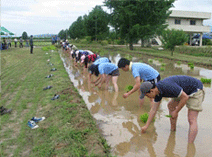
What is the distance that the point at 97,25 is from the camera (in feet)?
132

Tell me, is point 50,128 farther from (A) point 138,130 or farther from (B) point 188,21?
(B) point 188,21

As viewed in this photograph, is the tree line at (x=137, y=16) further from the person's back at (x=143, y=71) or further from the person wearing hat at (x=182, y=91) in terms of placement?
the person wearing hat at (x=182, y=91)

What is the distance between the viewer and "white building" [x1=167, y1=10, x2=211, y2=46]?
41.7m

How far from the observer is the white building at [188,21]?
137 feet

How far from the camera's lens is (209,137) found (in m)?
4.50

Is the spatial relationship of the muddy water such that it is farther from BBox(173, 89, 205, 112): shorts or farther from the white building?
the white building

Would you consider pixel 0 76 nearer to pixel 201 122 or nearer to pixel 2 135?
pixel 2 135

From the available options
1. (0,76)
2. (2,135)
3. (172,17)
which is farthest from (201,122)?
(172,17)

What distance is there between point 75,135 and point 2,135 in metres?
1.73

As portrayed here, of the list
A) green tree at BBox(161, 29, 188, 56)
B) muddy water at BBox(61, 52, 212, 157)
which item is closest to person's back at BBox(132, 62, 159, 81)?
muddy water at BBox(61, 52, 212, 157)

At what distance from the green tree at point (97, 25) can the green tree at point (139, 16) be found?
930 centimetres

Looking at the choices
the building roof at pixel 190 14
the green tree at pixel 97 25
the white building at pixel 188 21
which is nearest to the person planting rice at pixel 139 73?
the green tree at pixel 97 25

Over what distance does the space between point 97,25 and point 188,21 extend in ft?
58.1

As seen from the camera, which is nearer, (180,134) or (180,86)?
(180,86)
